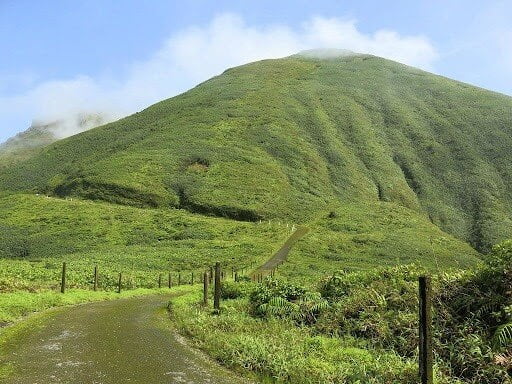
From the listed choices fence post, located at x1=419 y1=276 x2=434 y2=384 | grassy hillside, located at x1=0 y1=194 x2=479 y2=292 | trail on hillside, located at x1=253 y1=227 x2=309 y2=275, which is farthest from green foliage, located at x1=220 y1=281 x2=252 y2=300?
trail on hillside, located at x1=253 y1=227 x2=309 y2=275

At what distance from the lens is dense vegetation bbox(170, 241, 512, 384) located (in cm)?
1048

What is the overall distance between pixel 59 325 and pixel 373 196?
12829 centimetres

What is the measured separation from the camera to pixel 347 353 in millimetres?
11805

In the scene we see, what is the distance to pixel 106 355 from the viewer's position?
12.8 metres

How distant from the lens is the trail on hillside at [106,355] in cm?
1084

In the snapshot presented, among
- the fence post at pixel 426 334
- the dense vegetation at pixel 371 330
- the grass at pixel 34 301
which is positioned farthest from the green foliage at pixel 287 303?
the grass at pixel 34 301

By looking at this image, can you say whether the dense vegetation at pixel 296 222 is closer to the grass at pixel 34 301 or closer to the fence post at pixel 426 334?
the grass at pixel 34 301

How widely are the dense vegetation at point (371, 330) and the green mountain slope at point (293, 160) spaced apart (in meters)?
90.3

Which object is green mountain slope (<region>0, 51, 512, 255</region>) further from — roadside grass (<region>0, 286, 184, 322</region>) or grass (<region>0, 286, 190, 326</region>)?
grass (<region>0, 286, 190, 326</region>)

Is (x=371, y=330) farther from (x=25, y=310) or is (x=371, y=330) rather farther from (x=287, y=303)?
(x=25, y=310)

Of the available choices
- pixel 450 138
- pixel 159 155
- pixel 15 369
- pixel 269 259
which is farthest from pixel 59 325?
pixel 450 138

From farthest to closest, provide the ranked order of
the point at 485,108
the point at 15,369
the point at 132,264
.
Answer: the point at 485,108 < the point at 132,264 < the point at 15,369

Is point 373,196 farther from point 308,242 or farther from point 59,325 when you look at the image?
point 59,325

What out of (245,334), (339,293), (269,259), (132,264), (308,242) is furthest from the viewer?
(308,242)
